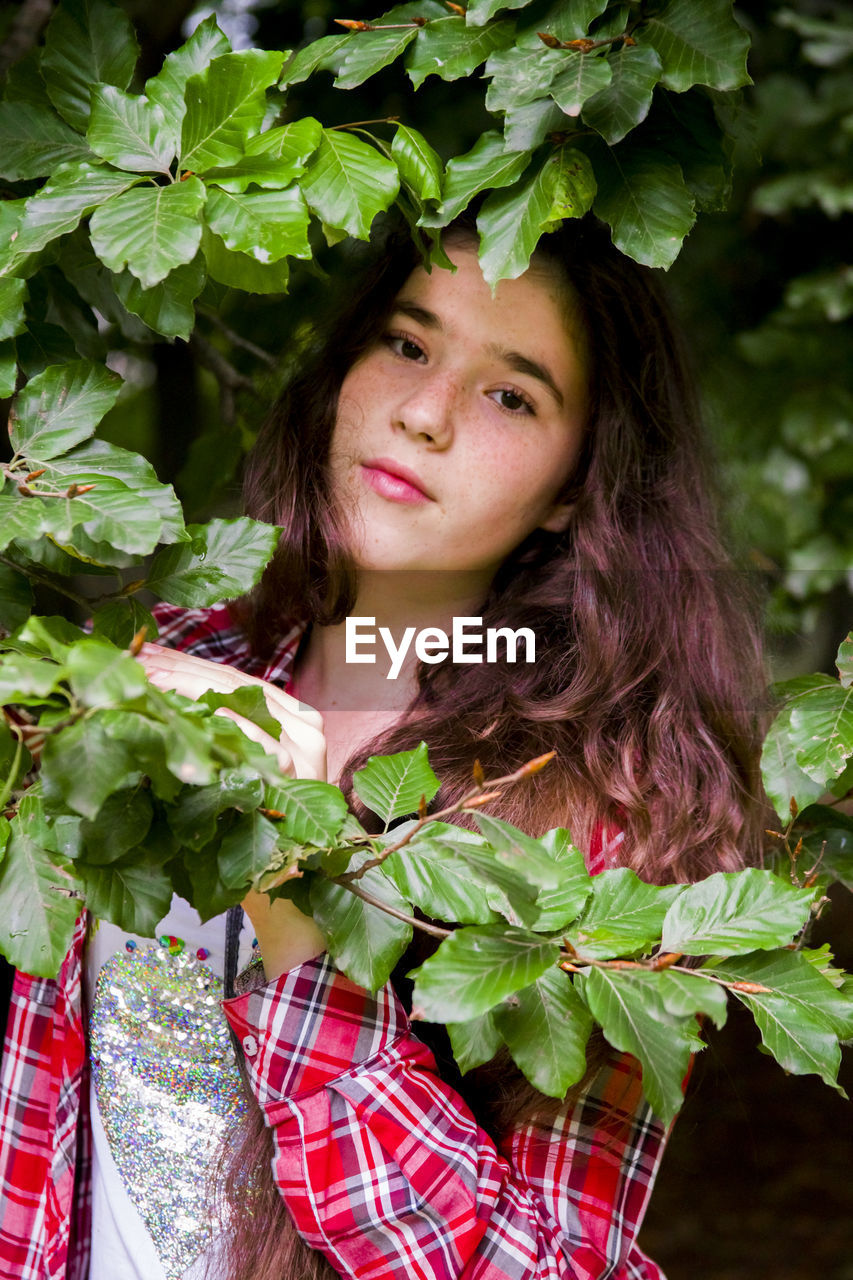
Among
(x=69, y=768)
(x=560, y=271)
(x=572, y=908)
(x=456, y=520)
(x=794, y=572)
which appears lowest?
(x=794, y=572)

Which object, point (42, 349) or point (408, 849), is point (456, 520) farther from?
point (408, 849)

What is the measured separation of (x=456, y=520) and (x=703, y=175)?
55cm

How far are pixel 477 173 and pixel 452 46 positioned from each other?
128 mm

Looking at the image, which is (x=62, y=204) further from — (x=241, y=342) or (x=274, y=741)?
(x=241, y=342)

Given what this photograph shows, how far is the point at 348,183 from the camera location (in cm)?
100

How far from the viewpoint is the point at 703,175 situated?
3.74ft

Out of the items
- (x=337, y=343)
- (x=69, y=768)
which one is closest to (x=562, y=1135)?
(x=69, y=768)

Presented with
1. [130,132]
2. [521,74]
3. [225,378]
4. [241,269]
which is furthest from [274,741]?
[225,378]

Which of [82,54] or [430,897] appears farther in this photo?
[82,54]

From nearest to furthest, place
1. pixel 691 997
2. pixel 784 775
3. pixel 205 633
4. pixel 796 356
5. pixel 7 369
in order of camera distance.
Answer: pixel 691 997 → pixel 7 369 → pixel 784 775 → pixel 205 633 → pixel 796 356

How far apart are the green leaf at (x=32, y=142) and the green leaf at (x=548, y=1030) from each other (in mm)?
816

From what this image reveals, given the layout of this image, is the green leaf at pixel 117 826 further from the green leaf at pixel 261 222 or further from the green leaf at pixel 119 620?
the green leaf at pixel 261 222

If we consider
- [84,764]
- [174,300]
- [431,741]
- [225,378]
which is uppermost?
[174,300]

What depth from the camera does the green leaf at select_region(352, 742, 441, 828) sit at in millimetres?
958
